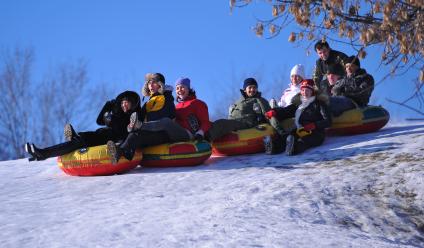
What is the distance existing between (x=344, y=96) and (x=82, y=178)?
424 cm

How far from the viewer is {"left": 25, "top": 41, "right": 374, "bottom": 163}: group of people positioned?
6727mm

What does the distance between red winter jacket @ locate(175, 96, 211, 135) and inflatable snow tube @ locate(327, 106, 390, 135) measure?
82.8 inches

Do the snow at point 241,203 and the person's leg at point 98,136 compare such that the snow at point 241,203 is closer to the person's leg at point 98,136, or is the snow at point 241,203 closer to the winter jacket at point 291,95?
the person's leg at point 98,136

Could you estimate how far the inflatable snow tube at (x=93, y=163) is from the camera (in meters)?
6.48

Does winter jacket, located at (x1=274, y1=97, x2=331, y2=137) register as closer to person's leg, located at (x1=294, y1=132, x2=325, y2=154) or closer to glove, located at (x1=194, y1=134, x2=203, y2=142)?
person's leg, located at (x1=294, y1=132, x2=325, y2=154)

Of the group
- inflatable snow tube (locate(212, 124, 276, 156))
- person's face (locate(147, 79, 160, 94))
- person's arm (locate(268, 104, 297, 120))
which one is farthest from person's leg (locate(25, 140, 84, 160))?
person's arm (locate(268, 104, 297, 120))

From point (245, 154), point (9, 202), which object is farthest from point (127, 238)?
point (245, 154)

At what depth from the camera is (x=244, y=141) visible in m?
7.37

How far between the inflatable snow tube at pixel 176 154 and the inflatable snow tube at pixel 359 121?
7.53 ft

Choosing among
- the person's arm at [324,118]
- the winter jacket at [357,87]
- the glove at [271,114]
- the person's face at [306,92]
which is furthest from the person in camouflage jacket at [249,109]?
the winter jacket at [357,87]

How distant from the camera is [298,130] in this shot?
721 cm

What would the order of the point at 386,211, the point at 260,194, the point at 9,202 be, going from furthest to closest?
the point at 9,202 → the point at 260,194 → the point at 386,211

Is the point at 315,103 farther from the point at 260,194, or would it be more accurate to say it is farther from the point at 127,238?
the point at 127,238

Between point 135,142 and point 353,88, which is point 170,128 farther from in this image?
point 353,88
